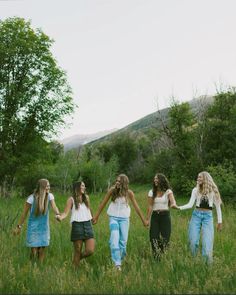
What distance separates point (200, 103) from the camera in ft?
99.8

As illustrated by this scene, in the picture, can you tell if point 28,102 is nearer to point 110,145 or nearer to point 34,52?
point 34,52

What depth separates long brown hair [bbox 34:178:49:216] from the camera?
8000mm

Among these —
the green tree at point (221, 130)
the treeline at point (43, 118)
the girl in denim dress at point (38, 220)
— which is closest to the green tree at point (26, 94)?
the treeline at point (43, 118)

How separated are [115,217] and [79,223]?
0.78 metres

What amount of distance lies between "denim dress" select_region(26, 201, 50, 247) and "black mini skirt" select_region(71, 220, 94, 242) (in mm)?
684

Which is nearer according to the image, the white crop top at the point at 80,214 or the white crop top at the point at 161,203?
the white crop top at the point at 80,214

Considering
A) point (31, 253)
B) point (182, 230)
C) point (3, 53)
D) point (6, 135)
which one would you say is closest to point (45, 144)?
point (6, 135)

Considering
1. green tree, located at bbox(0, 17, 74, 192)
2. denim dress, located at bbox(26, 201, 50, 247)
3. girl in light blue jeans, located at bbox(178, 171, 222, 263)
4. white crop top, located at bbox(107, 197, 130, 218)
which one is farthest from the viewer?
green tree, located at bbox(0, 17, 74, 192)

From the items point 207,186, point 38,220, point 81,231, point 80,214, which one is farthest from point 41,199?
point 207,186

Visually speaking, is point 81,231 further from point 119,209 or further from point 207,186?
point 207,186

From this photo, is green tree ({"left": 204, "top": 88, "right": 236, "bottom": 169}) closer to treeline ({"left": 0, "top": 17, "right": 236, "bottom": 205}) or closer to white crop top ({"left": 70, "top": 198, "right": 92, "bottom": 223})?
treeline ({"left": 0, "top": 17, "right": 236, "bottom": 205})

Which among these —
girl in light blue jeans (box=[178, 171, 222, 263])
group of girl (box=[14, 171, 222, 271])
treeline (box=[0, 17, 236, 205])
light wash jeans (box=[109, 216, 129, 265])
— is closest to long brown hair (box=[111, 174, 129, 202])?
group of girl (box=[14, 171, 222, 271])

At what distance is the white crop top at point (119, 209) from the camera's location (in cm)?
812

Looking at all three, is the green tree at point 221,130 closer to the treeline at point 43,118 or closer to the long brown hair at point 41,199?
the treeline at point 43,118
